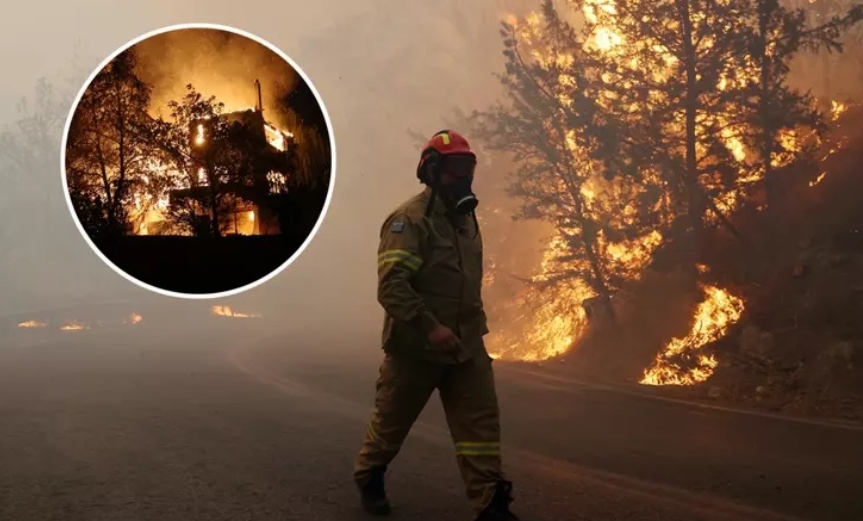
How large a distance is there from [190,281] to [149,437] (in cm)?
535

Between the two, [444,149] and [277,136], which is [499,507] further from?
[277,136]

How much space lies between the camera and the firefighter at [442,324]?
13.0 ft

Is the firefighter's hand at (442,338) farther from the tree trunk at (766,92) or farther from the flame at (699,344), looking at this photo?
the tree trunk at (766,92)

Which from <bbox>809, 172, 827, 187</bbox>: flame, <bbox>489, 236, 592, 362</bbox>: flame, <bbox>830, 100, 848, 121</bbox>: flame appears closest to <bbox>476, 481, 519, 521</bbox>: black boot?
<bbox>809, 172, 827, 187</bbox>: flame

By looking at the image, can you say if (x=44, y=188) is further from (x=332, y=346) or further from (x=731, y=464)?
(x=731, y=464)

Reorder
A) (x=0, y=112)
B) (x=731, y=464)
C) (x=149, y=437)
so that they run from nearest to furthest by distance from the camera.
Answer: (x=731, y=464), (x=149, y=437), (x=0, y=112)

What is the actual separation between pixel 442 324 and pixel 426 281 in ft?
0.79

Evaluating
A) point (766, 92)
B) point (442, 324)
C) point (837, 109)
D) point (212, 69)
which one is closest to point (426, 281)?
point (442, 324)

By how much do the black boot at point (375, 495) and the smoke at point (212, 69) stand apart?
2.81 meters

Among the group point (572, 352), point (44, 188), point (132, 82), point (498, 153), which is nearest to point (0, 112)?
point (44, 188)

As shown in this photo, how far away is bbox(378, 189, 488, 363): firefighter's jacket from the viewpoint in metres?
3.97

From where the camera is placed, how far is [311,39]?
46.6 m

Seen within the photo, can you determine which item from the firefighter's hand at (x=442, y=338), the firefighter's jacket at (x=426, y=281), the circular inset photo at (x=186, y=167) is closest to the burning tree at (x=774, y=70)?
the firefighter's jacket at (x=426, y=281)

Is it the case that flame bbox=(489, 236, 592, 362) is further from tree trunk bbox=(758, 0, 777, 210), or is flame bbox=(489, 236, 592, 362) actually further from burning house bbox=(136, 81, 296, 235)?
burning house bbox=(136, 81, 296, 235)
